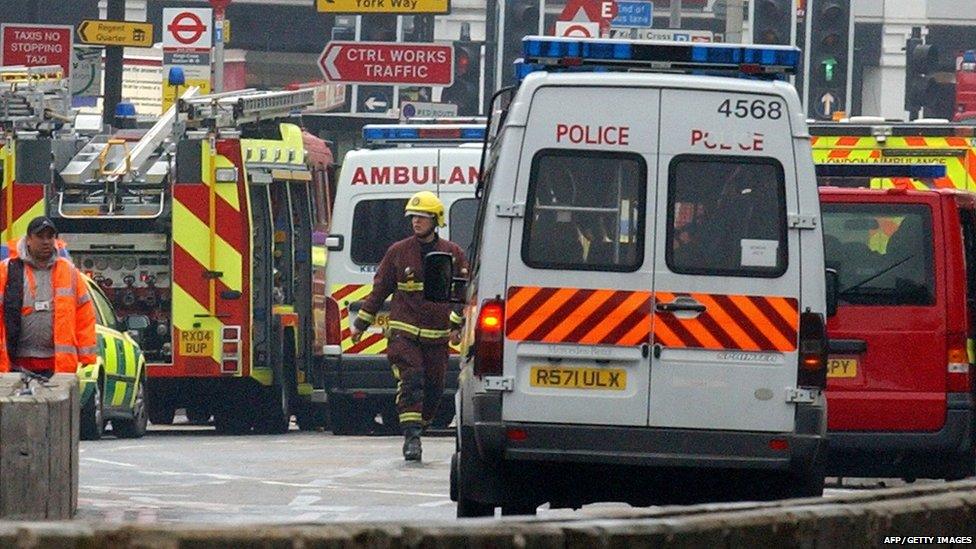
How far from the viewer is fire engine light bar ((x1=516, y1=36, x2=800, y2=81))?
411 inches

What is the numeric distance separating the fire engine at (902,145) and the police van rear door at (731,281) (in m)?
11.6

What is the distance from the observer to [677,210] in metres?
10.1

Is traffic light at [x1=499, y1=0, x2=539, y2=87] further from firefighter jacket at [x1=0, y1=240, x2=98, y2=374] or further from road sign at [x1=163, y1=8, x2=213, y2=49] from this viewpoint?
firefighter jacket at [x1=0, y1=240, x2=98, y2=374]

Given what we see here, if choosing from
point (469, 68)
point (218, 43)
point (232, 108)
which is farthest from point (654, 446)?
point (469, 68)

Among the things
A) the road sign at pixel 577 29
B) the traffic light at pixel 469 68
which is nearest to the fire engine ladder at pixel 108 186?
the road sign at pixel 577 29

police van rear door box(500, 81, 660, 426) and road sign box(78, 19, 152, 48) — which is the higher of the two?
road sign box(78, 19, 152, 48)

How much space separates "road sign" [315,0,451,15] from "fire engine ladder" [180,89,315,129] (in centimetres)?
812

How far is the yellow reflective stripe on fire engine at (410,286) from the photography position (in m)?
15.0

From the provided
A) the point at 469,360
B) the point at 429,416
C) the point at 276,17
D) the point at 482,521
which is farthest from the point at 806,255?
the point at 276,17

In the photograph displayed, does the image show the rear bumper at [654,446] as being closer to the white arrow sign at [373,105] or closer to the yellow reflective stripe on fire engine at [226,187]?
the yellow reflective stripe on fire engine at [226,187]

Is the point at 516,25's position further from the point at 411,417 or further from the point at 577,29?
the point at 411,417

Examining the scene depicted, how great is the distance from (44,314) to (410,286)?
2.15 metres

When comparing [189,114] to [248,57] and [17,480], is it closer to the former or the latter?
[17,480]
